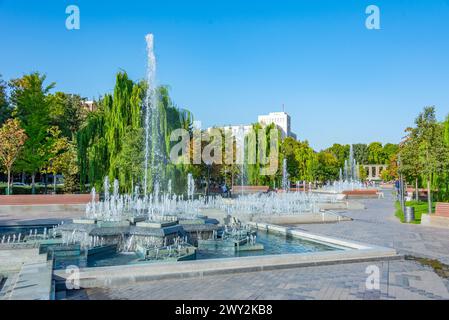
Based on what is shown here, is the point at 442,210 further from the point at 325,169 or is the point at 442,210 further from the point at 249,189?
the point at 325,169

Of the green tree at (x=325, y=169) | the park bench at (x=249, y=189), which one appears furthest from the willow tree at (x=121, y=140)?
the green tree at (x=325, y=169)

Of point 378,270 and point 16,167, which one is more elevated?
point 16,167

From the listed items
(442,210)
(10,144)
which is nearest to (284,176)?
(10,144)

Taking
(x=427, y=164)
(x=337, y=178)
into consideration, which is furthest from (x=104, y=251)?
(x=337, y=178)

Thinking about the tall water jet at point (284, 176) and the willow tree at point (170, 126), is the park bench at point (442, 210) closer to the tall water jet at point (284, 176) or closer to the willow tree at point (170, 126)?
the willow tree at point (170, 126)

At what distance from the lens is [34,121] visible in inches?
1056

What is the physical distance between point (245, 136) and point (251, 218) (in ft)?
77.7

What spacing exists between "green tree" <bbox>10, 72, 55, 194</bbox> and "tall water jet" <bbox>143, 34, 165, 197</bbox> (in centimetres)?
851

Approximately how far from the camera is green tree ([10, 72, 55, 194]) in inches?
1022

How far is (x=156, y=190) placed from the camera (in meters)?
20.9

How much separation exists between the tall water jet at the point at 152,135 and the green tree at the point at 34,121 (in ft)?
27.9

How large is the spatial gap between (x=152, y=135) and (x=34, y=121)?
9.80 m

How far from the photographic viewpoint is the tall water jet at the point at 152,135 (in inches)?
845
